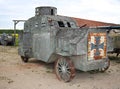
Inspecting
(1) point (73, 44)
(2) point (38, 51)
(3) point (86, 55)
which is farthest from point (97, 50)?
(2) point (38, 51)

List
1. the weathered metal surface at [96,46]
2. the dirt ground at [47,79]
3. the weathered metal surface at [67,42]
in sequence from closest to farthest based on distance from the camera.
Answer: the dirt ground at [47,79], the weathered metal surface at [67,42], the weathered metal surface at [96,46]

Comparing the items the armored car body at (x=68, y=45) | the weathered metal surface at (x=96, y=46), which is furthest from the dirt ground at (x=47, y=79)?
the weathered metal surface at (x=96, y=46)

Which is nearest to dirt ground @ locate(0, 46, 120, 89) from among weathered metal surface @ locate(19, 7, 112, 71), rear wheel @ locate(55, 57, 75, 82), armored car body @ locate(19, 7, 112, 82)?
rear wheel @ locate(55, 57, 75, 82)

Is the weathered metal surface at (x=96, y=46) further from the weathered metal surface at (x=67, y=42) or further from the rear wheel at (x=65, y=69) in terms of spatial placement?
the rear wheel at (x=65, y=69)

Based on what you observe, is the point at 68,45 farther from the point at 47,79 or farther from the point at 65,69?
the point at 47,79

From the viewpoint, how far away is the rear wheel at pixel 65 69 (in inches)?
256

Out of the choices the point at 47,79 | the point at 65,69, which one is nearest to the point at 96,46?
the point at 65,69

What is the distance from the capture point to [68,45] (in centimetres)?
654

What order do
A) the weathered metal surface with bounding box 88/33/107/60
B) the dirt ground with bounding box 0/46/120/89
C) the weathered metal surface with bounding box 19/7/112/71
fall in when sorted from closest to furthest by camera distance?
the dirt ground with bounding box 0/46/120/89
the weathered metal surface with bounding box 19/7/112/71
the weathered metal surface with bounding box 88/33/107/60

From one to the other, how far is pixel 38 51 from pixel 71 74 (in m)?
2.36

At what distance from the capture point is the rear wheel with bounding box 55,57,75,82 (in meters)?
6.49

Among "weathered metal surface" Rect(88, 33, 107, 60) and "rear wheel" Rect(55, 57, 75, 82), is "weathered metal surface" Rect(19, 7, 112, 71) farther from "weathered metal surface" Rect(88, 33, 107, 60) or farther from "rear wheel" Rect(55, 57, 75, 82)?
"rear wheel" Rect(55, 57, 75, 82)

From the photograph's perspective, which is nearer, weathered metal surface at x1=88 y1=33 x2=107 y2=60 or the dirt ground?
the dirt ground

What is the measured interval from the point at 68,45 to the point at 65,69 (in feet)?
2.68
